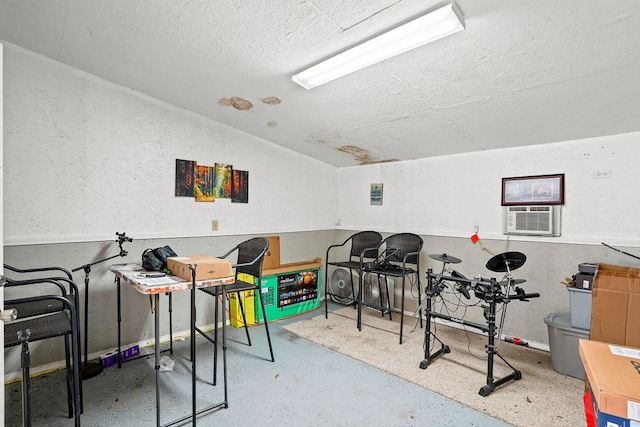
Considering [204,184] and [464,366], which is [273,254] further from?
[464,366]

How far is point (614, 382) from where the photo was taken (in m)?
1.15

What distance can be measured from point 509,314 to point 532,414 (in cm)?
133

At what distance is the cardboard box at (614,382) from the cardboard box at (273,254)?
3.11 meters

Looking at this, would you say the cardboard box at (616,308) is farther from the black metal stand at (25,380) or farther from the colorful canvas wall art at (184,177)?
the colorful canvas wall art at (184,177)

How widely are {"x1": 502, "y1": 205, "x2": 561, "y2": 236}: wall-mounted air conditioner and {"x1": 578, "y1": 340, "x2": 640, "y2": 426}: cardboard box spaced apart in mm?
1833

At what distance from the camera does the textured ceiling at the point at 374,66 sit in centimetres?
166

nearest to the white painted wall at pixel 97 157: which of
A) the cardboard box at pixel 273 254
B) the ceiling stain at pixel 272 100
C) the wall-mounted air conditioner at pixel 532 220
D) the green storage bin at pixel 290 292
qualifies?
the cardboard box at pixel 273 254

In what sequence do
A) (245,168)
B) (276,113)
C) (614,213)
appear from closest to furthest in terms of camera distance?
(614,213) < (276,113) < (245,168)

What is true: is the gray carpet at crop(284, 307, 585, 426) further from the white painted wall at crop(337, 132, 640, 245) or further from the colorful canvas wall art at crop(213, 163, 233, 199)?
the colorful canvas wall art at crop(213, 163, 233, 199)

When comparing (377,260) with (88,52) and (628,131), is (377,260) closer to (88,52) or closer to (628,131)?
(628,131)

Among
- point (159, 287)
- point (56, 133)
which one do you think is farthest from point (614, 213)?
point (56, 133)

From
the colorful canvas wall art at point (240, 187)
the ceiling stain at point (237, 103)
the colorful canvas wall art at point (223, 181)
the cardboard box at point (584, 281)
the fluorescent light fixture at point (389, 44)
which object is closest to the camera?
the fluorescent light fixture at point (389, 44)

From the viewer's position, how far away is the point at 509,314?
127 inches

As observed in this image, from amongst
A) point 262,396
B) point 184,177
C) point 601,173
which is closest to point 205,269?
point 262,396
